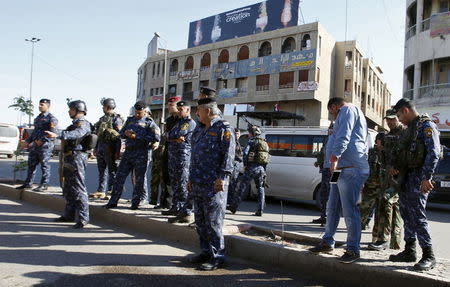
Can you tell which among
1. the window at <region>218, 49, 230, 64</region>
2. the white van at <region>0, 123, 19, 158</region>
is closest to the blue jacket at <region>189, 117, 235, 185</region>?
the white van at <region>0, 123, 19, 158</region>

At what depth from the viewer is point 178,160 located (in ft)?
20.2

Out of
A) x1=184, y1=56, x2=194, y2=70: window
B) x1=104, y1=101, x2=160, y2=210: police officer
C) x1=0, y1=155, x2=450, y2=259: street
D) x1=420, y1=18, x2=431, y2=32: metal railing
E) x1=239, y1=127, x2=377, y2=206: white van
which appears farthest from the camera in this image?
x1=184, y1=56, x2=194, y2=70: window

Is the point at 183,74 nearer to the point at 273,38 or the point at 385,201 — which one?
the point at 273,38

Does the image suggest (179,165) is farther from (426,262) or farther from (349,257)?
(426,262)

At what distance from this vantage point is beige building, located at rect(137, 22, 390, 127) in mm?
37312

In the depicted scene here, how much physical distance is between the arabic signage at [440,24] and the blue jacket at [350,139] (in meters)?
19.9

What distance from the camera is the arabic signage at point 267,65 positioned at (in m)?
37.1

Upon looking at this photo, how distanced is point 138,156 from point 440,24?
2014cm

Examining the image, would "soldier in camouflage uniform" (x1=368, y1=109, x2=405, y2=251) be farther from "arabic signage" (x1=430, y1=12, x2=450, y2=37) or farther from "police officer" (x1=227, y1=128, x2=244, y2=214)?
"arabic signage" (x1=430, y1=12, x2=450, y2=37)

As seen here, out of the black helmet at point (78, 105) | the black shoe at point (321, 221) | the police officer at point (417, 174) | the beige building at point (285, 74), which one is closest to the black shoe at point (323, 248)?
the police officer at point (417, 174)

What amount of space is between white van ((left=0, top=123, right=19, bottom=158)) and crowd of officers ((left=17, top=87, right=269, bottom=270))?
664 inches

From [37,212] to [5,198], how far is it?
2064mm

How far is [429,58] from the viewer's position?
71.2 feet

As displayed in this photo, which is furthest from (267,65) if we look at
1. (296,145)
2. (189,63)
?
(296,145)
